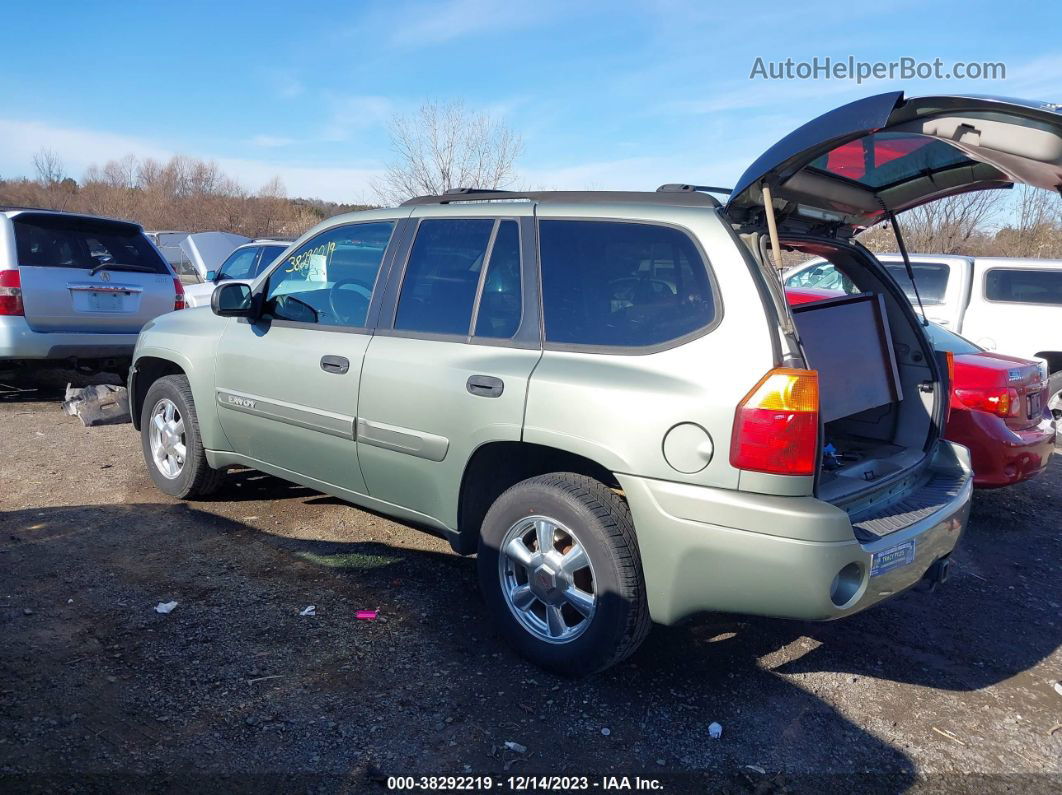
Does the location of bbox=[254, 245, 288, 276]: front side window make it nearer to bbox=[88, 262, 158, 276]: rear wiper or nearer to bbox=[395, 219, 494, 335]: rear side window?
bbox=[88, 262, 158, 276]: rear wiper

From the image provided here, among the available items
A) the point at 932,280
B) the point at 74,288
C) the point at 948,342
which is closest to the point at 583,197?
the point at 948,342

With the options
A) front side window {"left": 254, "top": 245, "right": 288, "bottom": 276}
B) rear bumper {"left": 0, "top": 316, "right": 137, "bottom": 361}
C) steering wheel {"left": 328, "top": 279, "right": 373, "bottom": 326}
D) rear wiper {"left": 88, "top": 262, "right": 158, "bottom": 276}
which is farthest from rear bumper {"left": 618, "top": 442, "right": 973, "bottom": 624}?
front side window {"left": 254, "top": 245, "right": 288, "bottom": 276}

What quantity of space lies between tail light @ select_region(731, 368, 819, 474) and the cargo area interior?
85 centimetres

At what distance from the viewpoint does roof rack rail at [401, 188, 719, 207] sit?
10.5 feet

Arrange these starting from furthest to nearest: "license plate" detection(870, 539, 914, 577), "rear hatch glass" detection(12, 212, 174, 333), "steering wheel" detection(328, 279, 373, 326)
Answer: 1. "rear hatch glass" detection(12, 212, 174, 333)
2. "steering wheel" detection(328, 279, 373, 326)
3. "license plate" detection(870, 539, 914, 577)

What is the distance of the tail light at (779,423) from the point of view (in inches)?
108

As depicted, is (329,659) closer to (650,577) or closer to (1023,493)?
(650,577)

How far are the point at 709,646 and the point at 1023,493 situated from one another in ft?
13.4

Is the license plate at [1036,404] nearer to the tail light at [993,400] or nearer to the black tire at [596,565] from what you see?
the tail light at [993,400]

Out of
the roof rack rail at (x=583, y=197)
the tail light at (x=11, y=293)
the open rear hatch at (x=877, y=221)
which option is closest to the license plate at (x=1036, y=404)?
the open rear hatch at (x=877, y=221)

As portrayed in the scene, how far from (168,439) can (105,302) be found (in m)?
3.27

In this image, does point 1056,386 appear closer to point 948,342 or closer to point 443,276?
point 948,342

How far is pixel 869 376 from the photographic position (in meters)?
3.96

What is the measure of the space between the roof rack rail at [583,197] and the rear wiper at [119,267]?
4.95 meters
